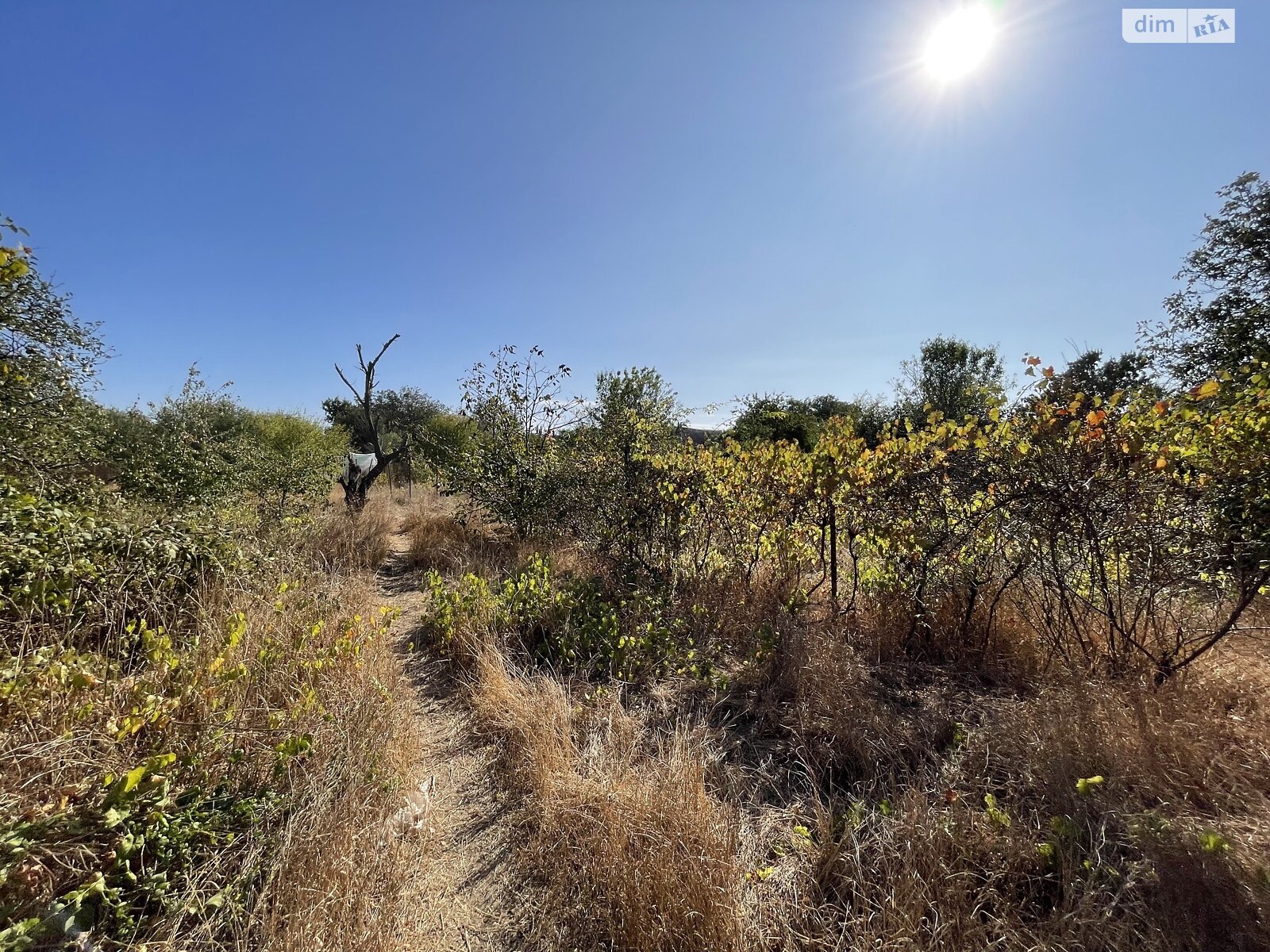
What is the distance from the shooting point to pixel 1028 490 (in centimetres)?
270

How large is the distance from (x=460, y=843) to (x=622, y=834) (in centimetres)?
79

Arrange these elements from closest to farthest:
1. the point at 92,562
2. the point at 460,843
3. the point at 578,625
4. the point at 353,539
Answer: the point at 460,843, the point at 92,562, the point at 578,625, the point at 353,539

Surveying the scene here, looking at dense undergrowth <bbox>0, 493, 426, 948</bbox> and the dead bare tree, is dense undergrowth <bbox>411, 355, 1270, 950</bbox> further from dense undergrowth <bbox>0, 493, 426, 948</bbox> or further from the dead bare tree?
the dead bare tree

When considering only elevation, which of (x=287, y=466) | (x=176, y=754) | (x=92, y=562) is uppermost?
(x=287, y=466)

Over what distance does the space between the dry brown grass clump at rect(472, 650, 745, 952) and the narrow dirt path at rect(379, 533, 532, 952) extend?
130mm

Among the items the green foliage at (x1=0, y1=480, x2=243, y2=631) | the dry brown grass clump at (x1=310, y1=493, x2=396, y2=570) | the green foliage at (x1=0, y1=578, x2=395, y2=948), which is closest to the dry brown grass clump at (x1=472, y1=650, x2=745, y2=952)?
the green foliage at (x1=0, y1=578, x2=395, y2=948)

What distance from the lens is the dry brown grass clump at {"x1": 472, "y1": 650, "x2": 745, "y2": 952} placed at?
5.29 feet

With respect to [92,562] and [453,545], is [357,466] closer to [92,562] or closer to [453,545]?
[453,545]

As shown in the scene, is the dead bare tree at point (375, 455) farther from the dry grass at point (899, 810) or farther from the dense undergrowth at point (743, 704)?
the dry grass at point (899, 810)

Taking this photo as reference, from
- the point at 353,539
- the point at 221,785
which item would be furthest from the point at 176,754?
the point at 353,539

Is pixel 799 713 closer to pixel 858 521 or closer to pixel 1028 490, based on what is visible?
pixel 858 521

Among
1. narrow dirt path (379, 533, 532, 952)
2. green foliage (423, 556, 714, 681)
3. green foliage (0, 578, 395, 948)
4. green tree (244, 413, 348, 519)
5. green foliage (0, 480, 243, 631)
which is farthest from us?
green tree (244, 413, 348, 519)

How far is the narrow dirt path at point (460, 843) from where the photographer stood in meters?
1.70

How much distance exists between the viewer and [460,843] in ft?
6.77
